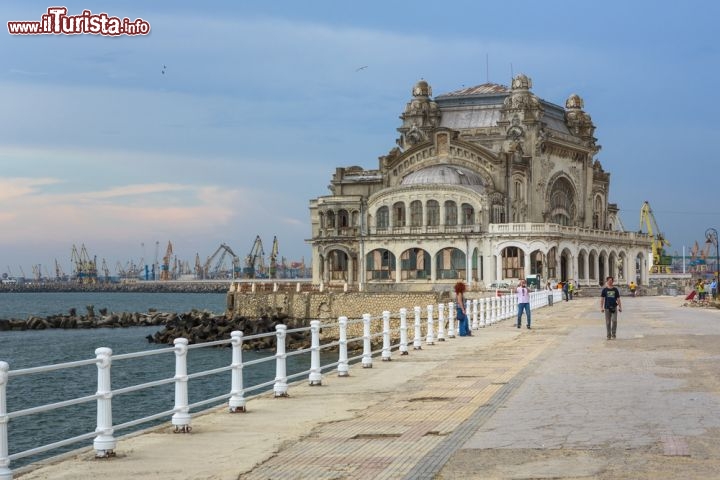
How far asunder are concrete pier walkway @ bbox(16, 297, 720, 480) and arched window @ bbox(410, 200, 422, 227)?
228 feet

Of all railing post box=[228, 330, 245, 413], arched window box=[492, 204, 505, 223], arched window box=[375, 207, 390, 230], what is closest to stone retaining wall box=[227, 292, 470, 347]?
arched window box=[375, 207, 390, 230]

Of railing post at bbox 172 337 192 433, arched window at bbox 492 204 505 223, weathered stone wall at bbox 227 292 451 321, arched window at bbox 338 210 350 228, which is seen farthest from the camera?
arched window at bbox 338 210 350 228

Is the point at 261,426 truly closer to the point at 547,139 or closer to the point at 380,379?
the point at 380,379

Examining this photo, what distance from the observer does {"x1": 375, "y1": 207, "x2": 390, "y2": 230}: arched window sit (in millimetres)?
95562

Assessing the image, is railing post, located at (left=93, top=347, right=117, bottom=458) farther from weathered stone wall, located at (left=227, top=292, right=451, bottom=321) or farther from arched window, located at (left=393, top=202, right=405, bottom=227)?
arched window, located at (left=393, top=202, right=405, bottom=227)

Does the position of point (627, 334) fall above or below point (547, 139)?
below

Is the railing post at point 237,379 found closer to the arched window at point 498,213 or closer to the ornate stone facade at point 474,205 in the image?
the ornate stone facade at point 474,205

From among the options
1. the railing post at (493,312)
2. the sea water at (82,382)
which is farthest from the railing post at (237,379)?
the railing post at (493,312)

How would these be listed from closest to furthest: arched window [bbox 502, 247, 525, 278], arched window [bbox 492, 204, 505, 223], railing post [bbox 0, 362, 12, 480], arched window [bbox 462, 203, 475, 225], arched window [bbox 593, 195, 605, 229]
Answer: railing post [bbox 0, 362, 12, 480]
arched window [bbox 502, 247, 525, 278]
arched window [bbox 462, 203, 475, 225]
arched window [bbox 492, 204, 505, 223]
arched window [bbox 593, 195, 605, 229]

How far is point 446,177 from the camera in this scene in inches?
3735

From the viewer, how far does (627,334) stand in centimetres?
3341

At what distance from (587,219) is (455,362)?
304ft

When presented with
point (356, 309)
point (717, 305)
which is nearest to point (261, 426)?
point (717, 305)

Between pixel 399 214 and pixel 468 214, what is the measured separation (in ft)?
20.2
